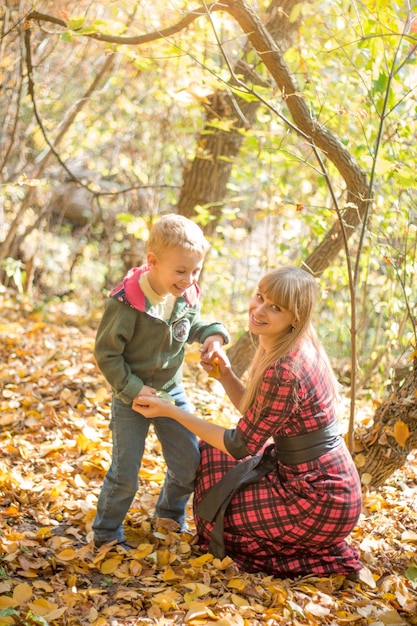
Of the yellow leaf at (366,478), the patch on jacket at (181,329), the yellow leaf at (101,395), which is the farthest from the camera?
the yellow leaf at (101,395)

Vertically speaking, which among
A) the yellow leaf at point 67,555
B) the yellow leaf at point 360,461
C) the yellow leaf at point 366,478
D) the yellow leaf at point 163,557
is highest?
the yellow leaf at point 360,461

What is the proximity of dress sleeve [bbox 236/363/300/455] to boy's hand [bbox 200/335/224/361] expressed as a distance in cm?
35

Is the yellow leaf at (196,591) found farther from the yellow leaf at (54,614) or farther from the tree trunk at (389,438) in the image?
the tree trunk at (389,438)

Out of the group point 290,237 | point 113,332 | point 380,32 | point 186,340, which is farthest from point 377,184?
point 113,332

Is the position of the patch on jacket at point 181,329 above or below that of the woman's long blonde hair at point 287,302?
below

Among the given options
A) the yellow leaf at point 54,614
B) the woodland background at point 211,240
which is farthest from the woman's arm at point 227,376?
the yellow leaf at point 54,614

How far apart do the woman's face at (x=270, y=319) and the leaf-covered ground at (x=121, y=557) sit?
0.91 meters

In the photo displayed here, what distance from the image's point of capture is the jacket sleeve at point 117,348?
7.93 ft

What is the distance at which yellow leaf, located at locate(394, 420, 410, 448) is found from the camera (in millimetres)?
2967

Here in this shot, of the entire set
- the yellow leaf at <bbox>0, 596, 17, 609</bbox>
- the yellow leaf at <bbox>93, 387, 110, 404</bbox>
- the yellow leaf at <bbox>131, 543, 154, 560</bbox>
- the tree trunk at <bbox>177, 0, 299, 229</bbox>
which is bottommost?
the yellow leaf at <bbox>0, 596, 17, 609</bbox>

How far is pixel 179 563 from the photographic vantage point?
8.31 feet

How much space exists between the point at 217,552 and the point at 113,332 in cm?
99

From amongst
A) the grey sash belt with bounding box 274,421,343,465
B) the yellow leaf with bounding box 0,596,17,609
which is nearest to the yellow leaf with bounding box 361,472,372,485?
the grey sash belt with bounding box 274,421,343,465

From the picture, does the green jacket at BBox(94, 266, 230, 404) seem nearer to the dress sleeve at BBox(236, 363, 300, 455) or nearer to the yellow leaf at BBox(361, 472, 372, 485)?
A: the dress sleeve at BBox(236, 363, 300, 455)
